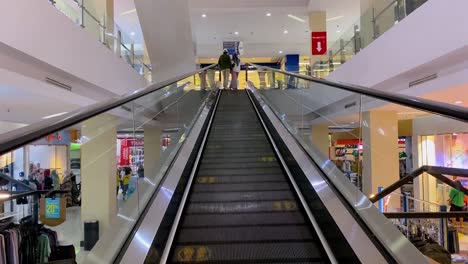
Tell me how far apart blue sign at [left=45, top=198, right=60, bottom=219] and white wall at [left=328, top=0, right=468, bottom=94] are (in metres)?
4.92

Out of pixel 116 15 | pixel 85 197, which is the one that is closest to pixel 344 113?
pixel 85 197

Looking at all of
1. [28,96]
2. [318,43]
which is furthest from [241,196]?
[318,43]

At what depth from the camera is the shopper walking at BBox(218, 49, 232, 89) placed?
47.8 feet

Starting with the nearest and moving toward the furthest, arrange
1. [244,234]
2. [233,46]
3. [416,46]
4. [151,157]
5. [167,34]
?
[244,234] < [151,157] < [416,46] < [167,34] < [233,46]

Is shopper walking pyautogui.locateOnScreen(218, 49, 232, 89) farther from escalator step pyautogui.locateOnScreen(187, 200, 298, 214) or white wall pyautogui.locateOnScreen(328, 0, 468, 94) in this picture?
escalator step pyautogui.locateOnScreen(187, 200, 298, 214)

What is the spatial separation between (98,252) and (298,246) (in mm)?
1286

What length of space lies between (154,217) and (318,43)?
13.5 metres

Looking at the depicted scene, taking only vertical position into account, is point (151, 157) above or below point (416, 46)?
below

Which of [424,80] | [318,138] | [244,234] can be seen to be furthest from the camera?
[318,138]

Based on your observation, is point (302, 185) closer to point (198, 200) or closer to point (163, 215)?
point (198, 200)

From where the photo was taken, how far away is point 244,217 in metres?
3.18

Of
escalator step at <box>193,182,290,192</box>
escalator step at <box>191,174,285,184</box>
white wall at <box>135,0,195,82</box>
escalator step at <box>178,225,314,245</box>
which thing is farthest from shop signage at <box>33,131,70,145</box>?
white wall at <box>135,0,195,82</box>

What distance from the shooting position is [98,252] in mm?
2000

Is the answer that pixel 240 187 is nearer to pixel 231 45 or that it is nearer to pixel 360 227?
pixel 360 227
